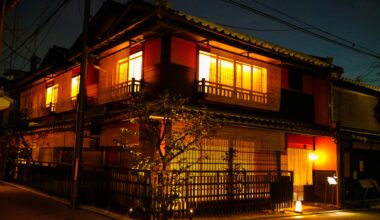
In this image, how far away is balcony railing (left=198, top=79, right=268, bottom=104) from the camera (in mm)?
15148

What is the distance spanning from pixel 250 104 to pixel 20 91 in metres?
20.2

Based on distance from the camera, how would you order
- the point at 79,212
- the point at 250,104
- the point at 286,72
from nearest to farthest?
the point at 79,212
the point at 250,104
the point at 286,72

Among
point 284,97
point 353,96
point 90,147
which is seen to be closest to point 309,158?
point 284,97

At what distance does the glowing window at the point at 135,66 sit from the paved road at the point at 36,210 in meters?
5.94

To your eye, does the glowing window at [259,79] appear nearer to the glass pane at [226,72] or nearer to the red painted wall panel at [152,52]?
the glass pane at [226,72]

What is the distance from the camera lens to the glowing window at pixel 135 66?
1590 centimetres

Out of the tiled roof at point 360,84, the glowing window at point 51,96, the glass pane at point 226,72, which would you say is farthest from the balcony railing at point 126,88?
the tiled roof at point 360,84

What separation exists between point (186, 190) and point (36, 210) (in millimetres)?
5868

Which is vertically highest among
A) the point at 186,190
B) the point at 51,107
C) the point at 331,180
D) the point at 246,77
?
the point at 246,77

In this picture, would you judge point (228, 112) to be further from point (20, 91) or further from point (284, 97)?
point (20, 91)

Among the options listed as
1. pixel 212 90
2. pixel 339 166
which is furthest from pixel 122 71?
pixel 339 166

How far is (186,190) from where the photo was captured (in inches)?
510

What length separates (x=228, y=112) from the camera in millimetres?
15531

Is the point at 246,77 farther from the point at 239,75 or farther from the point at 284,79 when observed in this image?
the point at 284,79
